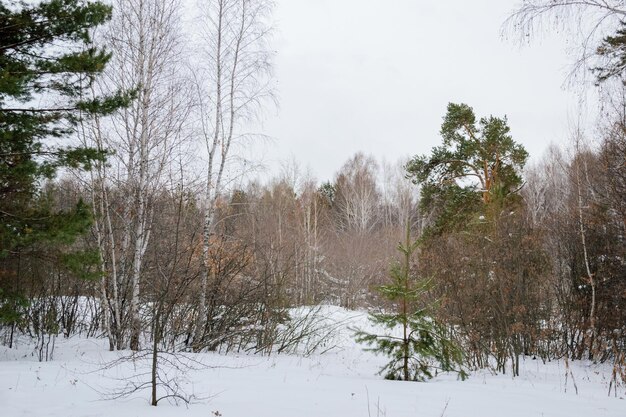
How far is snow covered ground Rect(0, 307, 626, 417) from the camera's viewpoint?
4809 millimetres

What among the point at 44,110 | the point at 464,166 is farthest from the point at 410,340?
the point at 464,166

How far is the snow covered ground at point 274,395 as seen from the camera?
15.8 feet

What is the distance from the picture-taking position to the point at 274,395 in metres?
5.59

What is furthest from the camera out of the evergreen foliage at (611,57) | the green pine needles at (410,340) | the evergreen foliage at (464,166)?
the evergreen foliage at (464,166)

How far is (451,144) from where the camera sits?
16484 mm

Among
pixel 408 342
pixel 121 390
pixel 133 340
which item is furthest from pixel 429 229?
pixel 121 390

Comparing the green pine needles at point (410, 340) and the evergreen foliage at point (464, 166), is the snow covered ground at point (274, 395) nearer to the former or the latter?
the green pine needles at point (410, 340)

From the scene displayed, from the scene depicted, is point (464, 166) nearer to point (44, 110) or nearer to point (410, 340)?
point (410, 340)

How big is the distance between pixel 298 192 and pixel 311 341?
1885cm

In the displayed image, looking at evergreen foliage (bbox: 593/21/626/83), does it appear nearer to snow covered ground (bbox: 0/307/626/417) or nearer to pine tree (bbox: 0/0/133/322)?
snow covered ground (bbox: 0/307/626/417)

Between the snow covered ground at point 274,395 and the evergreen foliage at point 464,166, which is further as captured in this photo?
the evergreen foliage at point 464,166

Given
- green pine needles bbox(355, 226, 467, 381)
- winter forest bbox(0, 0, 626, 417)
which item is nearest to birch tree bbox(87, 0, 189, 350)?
winter forest bbox(0, 0, 626, 417)

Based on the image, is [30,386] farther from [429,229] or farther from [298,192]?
[298,192]

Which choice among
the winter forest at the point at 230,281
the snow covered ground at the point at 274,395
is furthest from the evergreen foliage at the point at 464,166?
Answer: the snow covered ground at the point at 274,395
